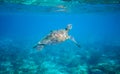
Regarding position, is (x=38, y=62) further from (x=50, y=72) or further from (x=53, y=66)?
(x=50, y=72)

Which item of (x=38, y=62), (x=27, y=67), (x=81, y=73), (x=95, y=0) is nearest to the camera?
(x=81, y=73)

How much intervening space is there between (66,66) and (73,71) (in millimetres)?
1577

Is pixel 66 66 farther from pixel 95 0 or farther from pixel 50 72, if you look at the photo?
pixel 95 0

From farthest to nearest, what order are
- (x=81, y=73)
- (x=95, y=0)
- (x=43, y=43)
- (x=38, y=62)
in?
(x=95, y=0) < (x=38, y=62) < (x=81, y=73) < (x=43, y=43)

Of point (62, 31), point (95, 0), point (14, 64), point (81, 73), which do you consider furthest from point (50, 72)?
point (95, 0)

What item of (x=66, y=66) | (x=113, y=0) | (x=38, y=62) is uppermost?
(x=113, y=0)

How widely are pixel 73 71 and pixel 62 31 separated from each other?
232 inches

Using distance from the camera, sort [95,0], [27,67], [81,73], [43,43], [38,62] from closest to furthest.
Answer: [43,43], [81,73], [27,67], [38,62], [95,0]

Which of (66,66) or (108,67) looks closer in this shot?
(108,67)

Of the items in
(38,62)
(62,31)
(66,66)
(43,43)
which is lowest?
(43,43)

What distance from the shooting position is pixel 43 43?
32.3 ft

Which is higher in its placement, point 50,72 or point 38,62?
point 38,62

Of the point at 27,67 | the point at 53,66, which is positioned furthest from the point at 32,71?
the point at 53,66

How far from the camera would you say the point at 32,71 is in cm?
1502
